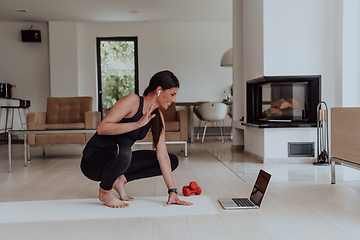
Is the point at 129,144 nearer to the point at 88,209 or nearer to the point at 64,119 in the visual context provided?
the point at 88,209

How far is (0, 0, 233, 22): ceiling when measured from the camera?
22.7 ft

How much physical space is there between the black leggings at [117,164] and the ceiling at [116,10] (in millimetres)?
5075

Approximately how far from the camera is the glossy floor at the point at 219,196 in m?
1.78

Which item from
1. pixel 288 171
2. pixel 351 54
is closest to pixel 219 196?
pixel 288 171

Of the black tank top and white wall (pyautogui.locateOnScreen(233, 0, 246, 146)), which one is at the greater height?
white wall (pyautogui.locateOnScreen(233, 0, 246, 146))

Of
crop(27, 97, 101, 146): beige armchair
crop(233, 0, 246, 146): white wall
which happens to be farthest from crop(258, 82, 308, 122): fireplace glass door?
crop(27, 97, 101, 146): beige armchair

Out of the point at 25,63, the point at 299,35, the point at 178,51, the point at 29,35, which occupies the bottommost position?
the point at 299,35

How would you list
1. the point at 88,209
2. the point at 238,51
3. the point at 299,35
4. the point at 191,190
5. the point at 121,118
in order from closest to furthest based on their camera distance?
the point at 121,118 < the point at 88,209 < the point at 191,190 < the point at 299,35 < the point at 238,51

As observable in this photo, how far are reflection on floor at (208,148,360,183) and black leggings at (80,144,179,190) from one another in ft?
3.58

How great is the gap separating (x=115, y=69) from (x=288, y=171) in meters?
6.04

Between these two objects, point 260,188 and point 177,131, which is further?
point 177,131

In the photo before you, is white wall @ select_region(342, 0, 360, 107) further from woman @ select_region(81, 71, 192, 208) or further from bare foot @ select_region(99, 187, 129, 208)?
bare foot @ select_region(99, 187, 129, 208)

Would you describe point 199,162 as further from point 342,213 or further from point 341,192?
point 342,213

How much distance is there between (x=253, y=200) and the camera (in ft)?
7.64
